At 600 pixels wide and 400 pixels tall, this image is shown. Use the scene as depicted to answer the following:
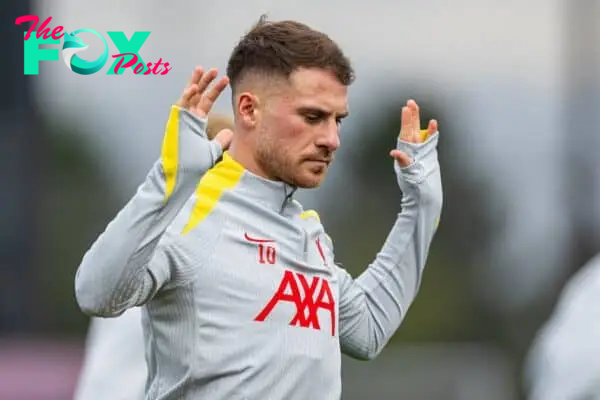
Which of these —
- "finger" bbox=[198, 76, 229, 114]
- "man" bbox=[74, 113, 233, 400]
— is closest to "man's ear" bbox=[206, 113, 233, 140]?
"man" bbox=[74, 113, 233, 400]

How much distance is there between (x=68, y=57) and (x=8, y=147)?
8343 millimetres

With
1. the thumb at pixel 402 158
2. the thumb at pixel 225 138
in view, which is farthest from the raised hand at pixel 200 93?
the thumb at pixel 402 158

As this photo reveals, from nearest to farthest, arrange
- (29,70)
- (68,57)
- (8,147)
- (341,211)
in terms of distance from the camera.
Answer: (68,57) < (29,70) < (8,147) < (341,211)

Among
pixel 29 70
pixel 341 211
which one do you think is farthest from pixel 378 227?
pixel 29 70

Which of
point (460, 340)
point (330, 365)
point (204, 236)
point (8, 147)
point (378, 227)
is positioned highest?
point (204, 236)

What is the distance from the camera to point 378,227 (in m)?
15.8

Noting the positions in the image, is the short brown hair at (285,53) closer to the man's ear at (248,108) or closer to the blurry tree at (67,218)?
the man's ear at (248,108)

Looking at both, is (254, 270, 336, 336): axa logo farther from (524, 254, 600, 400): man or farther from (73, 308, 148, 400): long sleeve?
(73, 308, 148, 400): long sleeve

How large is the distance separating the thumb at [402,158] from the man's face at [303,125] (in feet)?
1.05

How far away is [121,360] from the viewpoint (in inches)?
212

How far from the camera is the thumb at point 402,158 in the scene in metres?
4.75

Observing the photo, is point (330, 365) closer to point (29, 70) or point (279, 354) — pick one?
point (279, 354)

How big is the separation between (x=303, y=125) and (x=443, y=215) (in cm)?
1234

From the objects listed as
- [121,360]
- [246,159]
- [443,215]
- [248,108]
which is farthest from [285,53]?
[443,215]
